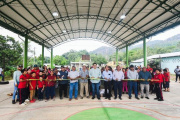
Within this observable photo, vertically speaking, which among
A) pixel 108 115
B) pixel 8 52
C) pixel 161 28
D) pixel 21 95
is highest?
pixel 161 28

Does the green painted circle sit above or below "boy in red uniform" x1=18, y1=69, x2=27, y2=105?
below

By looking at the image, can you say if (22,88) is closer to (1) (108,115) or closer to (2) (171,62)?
(1) (108,115)

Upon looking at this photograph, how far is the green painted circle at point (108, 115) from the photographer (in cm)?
426

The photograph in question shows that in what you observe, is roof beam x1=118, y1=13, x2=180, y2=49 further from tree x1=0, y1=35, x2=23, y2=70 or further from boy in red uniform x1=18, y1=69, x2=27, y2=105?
tree x1=0, y1=35, x2=23, y2=70

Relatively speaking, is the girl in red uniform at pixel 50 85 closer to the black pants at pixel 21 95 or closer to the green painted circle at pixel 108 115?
the black pants at pixel 21 95

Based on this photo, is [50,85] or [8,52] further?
[8,52]

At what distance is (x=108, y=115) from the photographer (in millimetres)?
4492

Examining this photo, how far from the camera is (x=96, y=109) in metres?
5.09

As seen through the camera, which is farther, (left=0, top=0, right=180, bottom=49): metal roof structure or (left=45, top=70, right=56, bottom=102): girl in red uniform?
(left=0, top=0, right=180, bottom=49): metal roof structure

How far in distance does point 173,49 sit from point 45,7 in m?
76.0

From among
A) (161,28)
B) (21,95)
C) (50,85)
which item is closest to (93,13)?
(161,28)

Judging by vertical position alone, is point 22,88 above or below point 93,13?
below

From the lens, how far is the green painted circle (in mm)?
4264

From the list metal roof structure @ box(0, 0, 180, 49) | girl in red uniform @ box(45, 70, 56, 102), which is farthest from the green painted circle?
metal roof structure @ box(0, 0, 180, 49)
